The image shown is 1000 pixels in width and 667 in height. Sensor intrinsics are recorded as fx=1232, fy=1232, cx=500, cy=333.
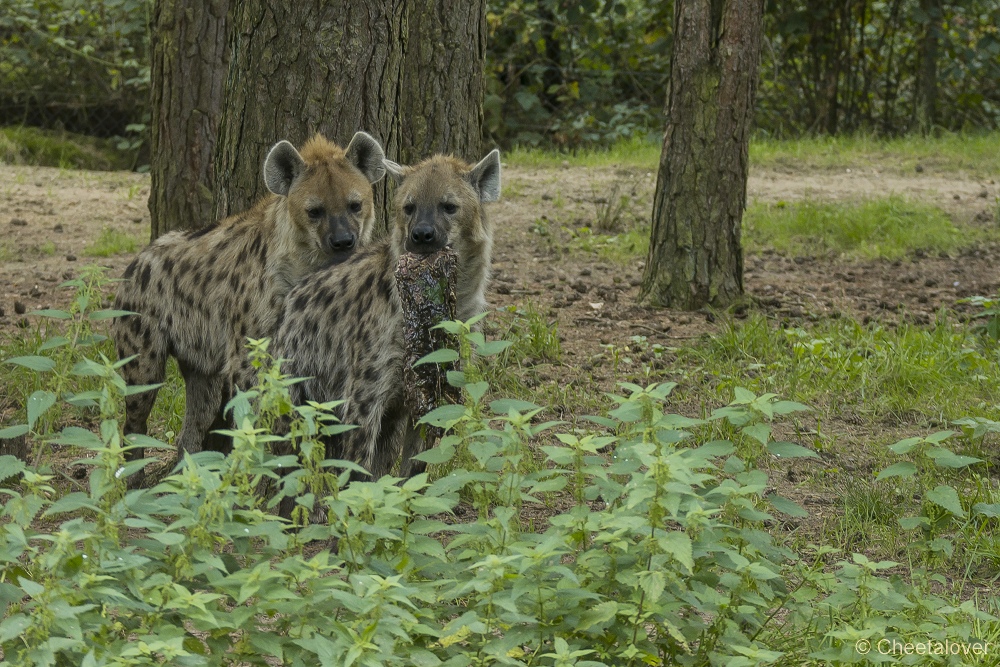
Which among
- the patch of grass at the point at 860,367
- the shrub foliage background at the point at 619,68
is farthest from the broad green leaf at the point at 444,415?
the shrub foliage background at the point at 619,68

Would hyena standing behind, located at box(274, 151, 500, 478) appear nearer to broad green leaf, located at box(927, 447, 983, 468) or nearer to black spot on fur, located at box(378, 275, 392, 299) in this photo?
black spot on fur, located at box(378, 275, 392, 299)

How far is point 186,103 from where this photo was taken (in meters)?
5.59

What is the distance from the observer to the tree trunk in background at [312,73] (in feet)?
13.9

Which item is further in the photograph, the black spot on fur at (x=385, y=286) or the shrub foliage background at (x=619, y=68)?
the shrub foliage background at (x=619, y=68)

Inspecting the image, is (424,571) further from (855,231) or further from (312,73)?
(855,231)

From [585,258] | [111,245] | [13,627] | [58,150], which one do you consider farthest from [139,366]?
[58,150]

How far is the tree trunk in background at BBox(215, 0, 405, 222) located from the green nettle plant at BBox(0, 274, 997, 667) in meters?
1.86

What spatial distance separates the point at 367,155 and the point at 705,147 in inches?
78.6

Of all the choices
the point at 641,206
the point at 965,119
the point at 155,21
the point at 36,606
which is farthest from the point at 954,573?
the point at 965,119

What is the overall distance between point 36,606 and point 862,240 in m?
6.03

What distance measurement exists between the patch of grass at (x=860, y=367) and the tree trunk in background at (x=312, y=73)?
1.63 metres

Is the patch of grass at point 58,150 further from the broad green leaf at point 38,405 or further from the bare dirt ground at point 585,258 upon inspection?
the broad green leaf at point 38,405

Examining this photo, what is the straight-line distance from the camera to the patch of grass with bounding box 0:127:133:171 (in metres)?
9.98

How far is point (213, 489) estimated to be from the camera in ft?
7.44
